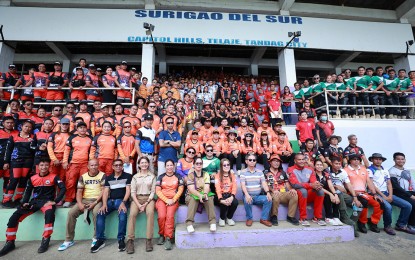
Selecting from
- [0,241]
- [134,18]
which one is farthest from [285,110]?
[0,241]

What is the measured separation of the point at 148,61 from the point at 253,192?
23.2ft

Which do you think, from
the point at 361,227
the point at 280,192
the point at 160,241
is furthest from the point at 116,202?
the point at 361,227

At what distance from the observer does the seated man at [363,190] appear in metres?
3.89

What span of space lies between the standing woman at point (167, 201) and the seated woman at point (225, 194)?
2.21ft

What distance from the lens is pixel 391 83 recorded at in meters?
6.96

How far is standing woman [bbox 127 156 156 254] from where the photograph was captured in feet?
10.7

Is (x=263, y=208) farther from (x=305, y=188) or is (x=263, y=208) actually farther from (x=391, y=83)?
(x=391, y=83)

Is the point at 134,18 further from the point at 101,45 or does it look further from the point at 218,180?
the point at 218,180

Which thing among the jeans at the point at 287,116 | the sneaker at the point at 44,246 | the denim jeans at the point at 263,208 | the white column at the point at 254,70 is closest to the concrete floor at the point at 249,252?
the sneaker at the point at 44,246

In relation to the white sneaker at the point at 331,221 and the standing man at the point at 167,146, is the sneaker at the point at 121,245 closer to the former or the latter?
the standing man at the point at 167,146

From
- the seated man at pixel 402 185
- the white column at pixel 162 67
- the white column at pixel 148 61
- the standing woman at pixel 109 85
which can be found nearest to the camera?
the seated man at pixel 402 185

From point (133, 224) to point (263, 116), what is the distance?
17.9 feet

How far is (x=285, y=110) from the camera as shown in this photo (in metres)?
7.75

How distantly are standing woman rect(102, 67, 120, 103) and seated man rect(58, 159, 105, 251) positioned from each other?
320 centimetres
